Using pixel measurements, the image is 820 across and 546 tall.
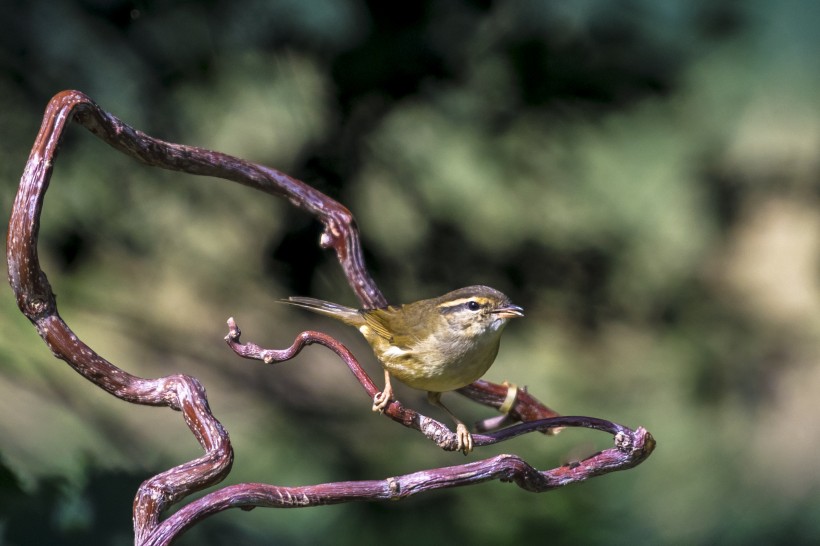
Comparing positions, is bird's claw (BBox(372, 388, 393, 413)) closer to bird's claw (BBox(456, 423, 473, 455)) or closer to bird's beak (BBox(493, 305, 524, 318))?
bird's claw (BBox(456, 423, 473, 455))

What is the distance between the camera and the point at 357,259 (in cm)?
164

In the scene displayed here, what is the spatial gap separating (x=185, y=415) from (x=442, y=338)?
1.54 ft

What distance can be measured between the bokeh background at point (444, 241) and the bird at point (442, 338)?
1010 millimetres

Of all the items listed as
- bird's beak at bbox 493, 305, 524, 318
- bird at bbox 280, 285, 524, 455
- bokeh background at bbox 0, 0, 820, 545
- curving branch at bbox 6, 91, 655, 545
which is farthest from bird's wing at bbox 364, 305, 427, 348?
bokeh background at bbox 0, 0, 820, 545

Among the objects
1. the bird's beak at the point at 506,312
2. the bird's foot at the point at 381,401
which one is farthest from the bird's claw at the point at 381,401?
the bird's beak at the point at 506,312

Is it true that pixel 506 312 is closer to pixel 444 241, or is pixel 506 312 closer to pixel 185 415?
pixel 185 415

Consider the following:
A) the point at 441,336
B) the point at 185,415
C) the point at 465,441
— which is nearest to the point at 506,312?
the point at 441,336

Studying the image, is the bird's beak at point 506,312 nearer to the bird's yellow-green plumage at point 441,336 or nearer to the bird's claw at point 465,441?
the bird's yellow-green plumage at point 441,336

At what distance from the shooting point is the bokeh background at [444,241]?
8.44 ft

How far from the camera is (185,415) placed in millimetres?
1218

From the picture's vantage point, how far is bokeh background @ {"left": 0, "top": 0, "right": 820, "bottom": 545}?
8.44 feet

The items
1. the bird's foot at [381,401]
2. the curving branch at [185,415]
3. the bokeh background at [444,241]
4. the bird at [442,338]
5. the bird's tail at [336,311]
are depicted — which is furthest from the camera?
the bokeh background at [444,241]

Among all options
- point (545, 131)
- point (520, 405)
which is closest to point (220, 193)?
point (545, 131)

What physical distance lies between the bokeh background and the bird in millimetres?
1010
